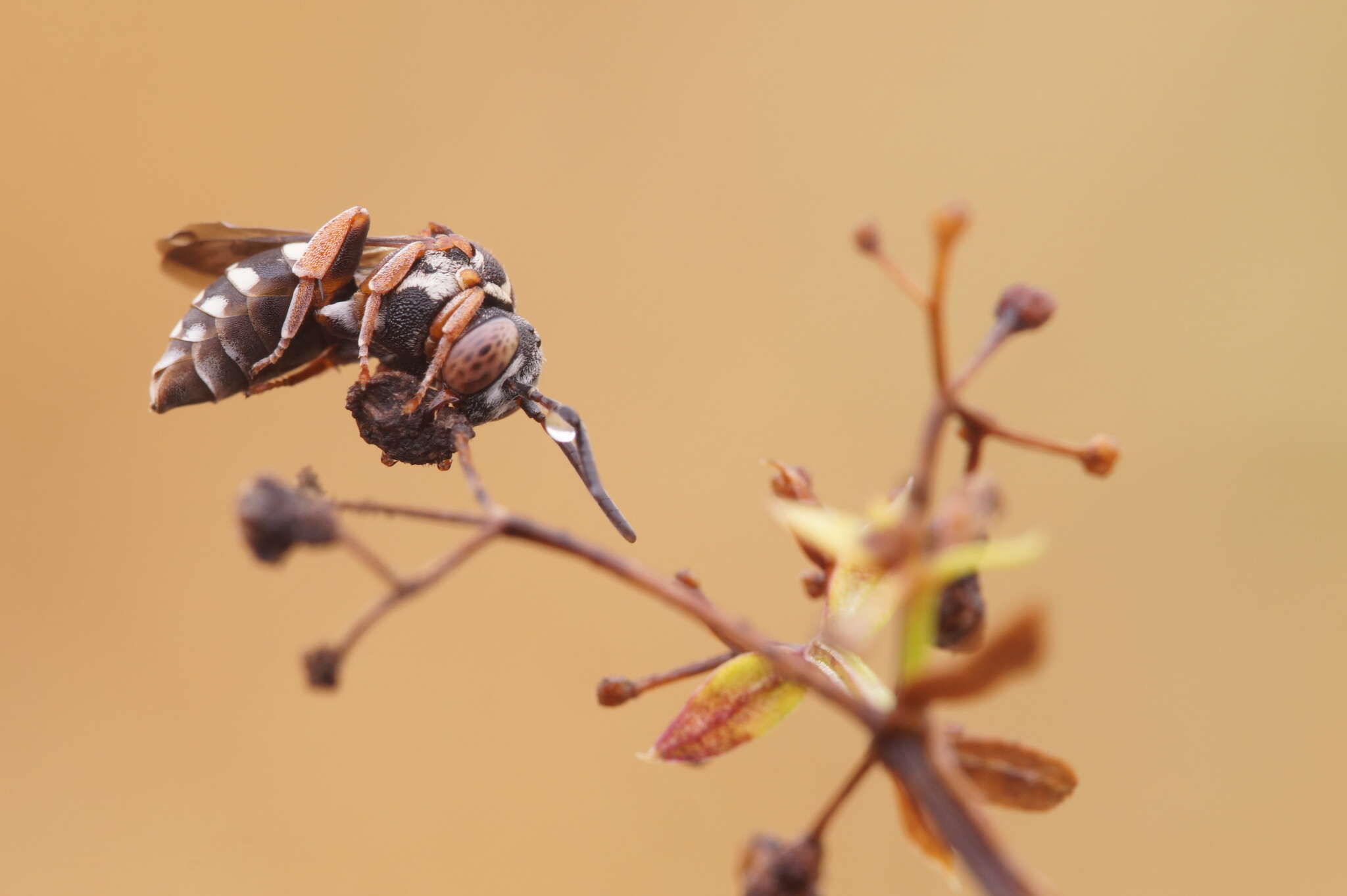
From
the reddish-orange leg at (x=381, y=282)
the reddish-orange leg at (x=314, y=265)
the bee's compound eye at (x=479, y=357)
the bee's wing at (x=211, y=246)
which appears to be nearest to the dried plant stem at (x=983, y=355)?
the bee's compound eye at (x=479, y=357)

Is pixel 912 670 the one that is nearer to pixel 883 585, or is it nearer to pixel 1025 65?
pixel 883 585

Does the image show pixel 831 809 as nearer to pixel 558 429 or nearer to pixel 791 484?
pixel 791 484

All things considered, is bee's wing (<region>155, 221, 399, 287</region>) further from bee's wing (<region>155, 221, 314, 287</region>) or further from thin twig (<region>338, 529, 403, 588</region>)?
thin twig (<region>338, 529, 403, 588</region>)

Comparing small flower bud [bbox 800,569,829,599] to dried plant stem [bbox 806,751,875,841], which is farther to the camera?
small flower bud [bbox 800,569,829,599]

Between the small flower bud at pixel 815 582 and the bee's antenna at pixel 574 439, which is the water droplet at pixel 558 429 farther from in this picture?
the small flower bud at pixel 815 582

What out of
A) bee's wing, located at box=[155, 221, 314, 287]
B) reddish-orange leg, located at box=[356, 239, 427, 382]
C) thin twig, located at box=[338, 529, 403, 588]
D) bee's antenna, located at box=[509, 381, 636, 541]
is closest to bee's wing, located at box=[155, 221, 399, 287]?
bee's wing, located at box=[155, 221, 314, 287]

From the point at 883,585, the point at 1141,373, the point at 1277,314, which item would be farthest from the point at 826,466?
the point at 883,585
